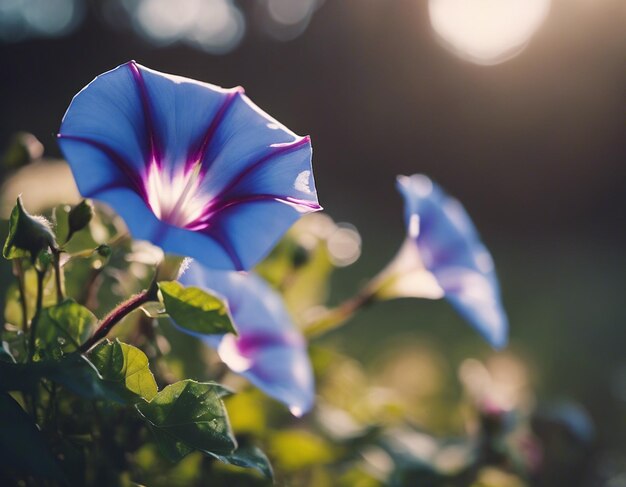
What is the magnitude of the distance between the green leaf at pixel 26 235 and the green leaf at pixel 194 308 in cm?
8

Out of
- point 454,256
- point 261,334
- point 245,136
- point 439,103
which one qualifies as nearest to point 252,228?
point 245,136

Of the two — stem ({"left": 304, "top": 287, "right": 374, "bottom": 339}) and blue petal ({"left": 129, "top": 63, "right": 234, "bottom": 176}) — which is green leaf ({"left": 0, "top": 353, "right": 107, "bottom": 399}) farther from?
stem ({"left": 304, "top": 287, "right": 374, "bottom": 339})

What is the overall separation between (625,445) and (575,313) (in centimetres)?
164

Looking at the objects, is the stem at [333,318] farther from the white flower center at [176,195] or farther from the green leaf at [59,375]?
the green leaf at [59,375]

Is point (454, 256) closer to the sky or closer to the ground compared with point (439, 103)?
closer to the sky

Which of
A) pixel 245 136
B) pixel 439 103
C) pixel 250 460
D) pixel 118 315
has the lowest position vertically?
pixel 439 103

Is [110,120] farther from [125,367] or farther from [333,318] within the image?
[333,318]

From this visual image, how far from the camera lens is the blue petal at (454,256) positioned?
817 mm

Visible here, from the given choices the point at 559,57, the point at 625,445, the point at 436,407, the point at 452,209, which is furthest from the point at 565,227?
the point at 452,209

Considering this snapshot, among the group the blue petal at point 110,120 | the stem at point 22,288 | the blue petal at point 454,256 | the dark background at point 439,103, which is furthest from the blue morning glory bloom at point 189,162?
the dark background at point 439,103

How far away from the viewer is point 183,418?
50 centimetres

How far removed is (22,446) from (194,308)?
14cm

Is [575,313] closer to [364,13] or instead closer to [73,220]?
[73,220]

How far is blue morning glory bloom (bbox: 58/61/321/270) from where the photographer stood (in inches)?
19.5
